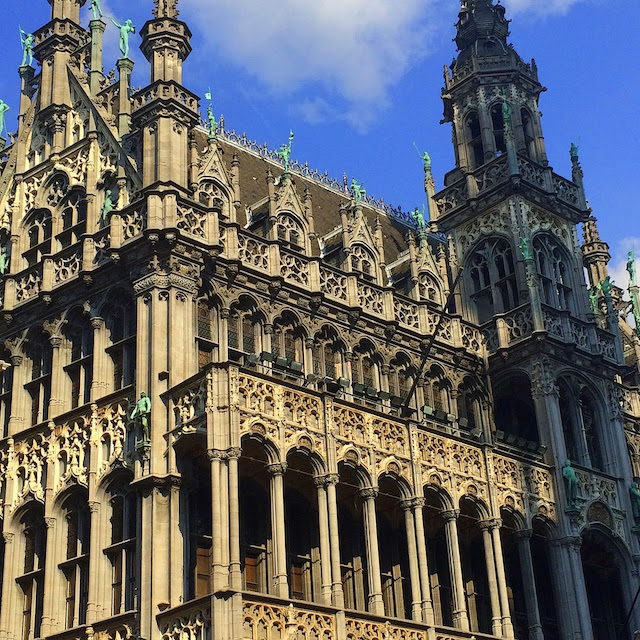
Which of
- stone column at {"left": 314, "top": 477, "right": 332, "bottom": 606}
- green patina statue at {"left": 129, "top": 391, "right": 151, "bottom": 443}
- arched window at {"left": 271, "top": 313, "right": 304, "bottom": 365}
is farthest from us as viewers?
arched window at {"left": 271, "top": 313, "right": 304, "bottom": 365}

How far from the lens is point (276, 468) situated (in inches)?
1243

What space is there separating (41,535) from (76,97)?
50.4 feet

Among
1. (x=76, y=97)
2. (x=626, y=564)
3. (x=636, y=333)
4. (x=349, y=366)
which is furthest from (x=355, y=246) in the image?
(x=636, y=333)

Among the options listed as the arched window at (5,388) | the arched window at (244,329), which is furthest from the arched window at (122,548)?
the arched window at (5,388)

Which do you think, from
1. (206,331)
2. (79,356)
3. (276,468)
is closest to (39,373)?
(79,356)

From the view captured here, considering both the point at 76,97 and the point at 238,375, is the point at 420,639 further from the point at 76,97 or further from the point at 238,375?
the point at 76,97

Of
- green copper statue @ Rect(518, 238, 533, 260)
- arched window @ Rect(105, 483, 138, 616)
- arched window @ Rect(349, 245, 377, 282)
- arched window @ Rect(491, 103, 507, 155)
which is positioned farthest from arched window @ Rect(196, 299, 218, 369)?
arched window @ Rect(491, 103, 507, 155)

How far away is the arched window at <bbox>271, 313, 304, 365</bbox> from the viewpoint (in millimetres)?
37406

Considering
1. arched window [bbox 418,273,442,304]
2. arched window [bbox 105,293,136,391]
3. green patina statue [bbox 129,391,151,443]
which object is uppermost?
arched window [bbox 418,273,442,304]

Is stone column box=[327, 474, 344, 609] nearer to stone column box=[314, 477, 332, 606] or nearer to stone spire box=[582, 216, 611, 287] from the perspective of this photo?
stone column box=[314, 477, 332, 606]

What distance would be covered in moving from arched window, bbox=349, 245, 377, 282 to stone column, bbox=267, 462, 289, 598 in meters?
11.4

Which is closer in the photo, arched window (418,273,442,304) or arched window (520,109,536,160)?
arched window (418,273,442,304)

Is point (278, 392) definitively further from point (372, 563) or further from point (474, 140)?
point (474, 140)

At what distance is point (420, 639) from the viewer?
3275 cm
